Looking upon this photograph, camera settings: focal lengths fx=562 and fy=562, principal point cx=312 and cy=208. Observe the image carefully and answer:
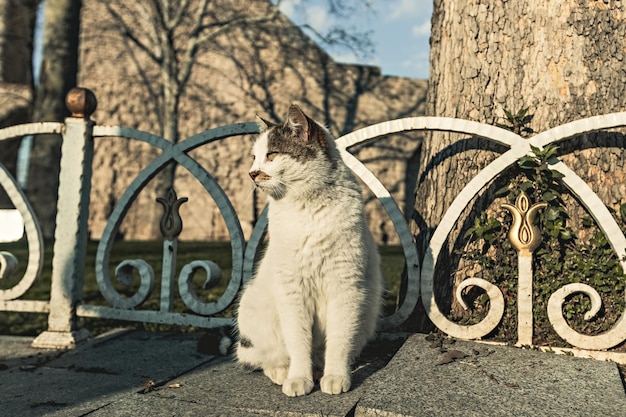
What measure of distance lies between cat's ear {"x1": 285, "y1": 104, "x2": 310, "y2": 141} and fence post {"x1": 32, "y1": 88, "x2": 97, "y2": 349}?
154 centimetres

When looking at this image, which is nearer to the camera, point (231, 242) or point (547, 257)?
point (547, 257)

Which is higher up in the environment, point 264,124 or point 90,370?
point 264,124

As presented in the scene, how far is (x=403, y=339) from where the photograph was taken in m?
2.81

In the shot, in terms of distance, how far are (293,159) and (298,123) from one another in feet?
0.52

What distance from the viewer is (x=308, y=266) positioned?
2305 millimetres

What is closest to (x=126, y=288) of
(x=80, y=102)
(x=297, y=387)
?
(x=80, y=102)

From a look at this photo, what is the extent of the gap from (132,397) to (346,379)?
844mm

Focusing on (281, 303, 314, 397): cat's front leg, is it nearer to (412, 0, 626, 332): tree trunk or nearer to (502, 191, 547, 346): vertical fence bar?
(412, 0, 626, 332): tree trunk

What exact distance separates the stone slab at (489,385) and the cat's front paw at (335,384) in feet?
0.34

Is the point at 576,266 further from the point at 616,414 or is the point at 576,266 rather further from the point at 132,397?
the point at 132,397

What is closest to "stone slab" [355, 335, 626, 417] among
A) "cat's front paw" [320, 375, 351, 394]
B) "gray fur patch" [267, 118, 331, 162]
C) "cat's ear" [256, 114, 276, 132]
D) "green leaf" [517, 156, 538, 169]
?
"cat's front paw" [320, 375, 351, 394]

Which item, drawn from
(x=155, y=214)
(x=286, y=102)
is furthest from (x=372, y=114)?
(x=155, y=214)

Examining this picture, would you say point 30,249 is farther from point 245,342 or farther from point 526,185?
point 526,185

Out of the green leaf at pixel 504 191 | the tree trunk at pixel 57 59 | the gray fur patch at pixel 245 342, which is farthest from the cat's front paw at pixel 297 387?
the tree trunk at pixel 57 59
